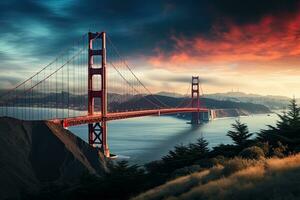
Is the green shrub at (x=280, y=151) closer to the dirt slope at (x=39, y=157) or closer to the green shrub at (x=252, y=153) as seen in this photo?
the green shrub at (x=252, y=153)

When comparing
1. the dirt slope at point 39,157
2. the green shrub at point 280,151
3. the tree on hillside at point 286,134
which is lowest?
the dirt slope at point 39,157

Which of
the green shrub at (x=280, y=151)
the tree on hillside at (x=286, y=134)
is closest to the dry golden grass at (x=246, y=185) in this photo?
the green shrub at (x=280, y=151)

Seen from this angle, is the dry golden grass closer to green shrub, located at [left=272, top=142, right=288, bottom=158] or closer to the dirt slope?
green shrub, located at [left=272, top=142, right=288, bottom=158]

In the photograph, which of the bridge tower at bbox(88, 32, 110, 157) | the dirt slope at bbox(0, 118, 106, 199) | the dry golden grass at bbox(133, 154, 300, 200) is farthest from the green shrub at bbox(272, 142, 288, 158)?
the bridge tower at bbox(88, 32, 110, 157)

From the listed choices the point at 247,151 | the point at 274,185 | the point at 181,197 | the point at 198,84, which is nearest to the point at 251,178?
the point at 274,185

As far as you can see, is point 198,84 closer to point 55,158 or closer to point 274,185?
point 55,158
